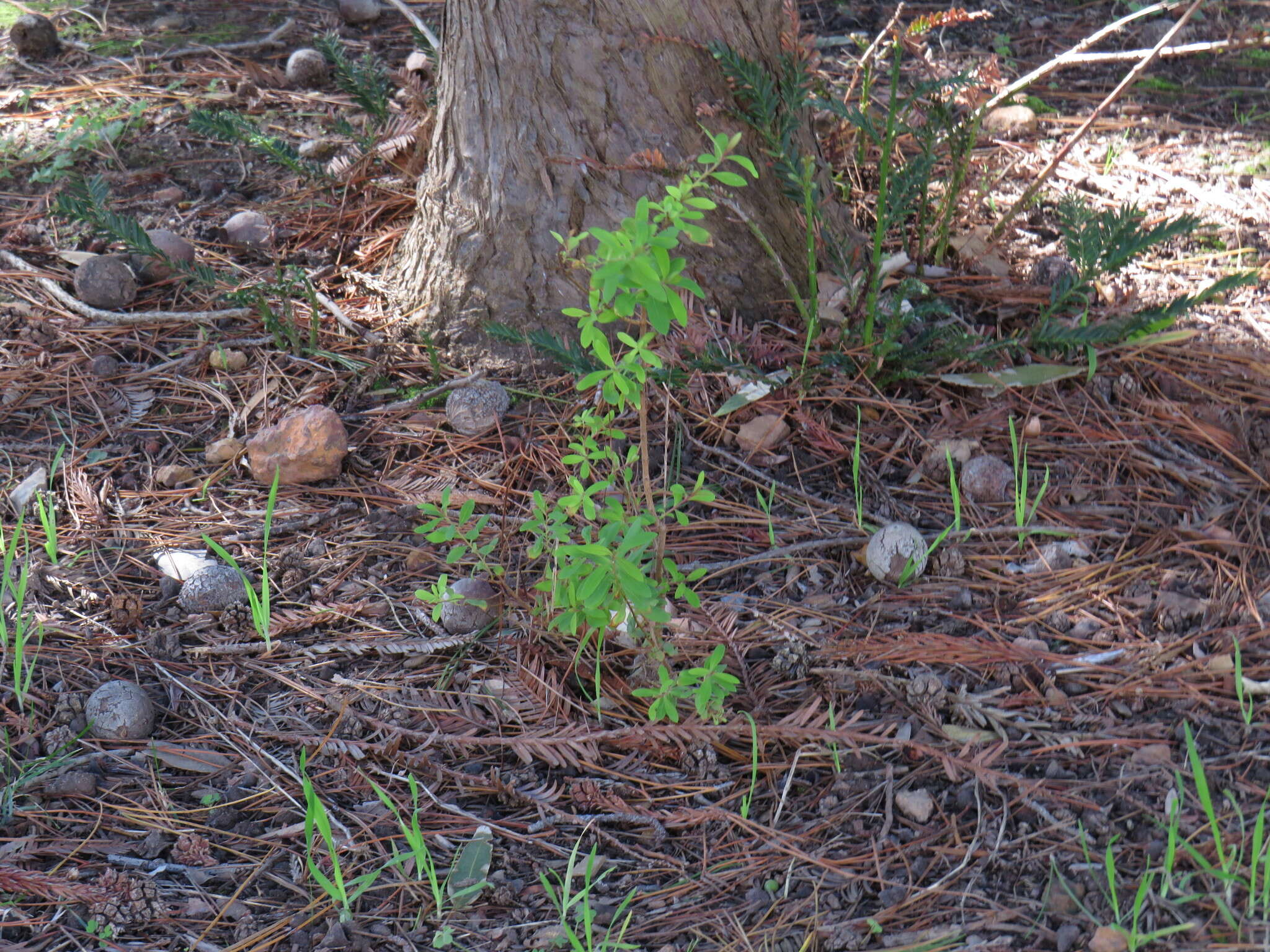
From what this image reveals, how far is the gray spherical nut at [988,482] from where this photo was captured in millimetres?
2182

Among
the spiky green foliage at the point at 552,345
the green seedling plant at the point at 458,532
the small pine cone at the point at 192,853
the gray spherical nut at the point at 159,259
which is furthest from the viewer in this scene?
the gray spherical nut at the point at 159,259

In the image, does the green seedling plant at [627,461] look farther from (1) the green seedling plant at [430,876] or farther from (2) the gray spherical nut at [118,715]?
(2) the gray spherical nut at [118,715]

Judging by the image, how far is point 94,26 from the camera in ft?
13.3

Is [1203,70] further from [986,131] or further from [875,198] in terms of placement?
[875,198]

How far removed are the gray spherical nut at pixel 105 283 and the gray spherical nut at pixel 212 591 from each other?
1156mm

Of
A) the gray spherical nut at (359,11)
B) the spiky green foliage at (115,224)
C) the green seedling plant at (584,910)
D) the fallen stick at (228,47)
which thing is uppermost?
the gray spherical nut at (359,11)

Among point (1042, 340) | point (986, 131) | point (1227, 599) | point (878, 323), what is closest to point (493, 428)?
point (878, 323)

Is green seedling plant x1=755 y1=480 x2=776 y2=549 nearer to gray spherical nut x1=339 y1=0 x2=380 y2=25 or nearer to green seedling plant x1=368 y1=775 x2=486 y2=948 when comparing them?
green seedling plant x1=368 y1=775 x2=486 y2=948

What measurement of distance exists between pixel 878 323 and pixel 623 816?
138 centimetres

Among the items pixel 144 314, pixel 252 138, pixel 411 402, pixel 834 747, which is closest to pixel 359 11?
pixel 252 138

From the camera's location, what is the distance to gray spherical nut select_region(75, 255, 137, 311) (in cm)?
277

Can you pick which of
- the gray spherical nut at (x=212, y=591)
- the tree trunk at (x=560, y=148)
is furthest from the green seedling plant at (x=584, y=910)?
the tree trunk at (x=560, y=148)

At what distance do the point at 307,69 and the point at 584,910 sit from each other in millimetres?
3351

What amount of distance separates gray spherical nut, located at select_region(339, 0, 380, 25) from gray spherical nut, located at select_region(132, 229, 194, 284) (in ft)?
5.54
